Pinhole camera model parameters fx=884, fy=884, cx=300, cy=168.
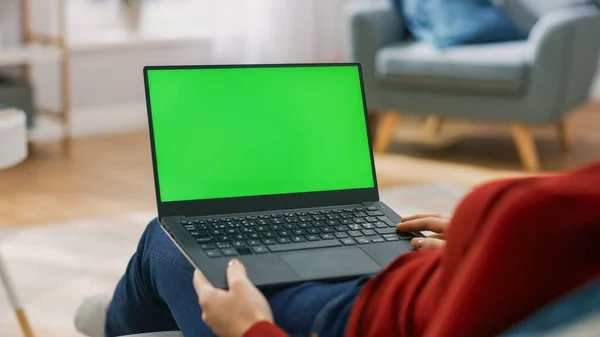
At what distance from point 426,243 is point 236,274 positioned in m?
0.24

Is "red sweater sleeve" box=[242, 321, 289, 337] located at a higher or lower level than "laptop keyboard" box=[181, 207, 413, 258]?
lower

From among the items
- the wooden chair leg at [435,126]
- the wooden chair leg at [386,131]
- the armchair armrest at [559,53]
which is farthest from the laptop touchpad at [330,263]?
the wooden chair leg at [435,126]

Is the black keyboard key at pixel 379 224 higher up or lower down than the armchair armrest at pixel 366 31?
higher up

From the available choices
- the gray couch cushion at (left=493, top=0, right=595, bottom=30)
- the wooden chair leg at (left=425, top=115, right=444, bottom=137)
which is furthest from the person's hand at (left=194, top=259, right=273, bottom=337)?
the wooden chair leg at (left=425, top=115, right=444, bottom=137)

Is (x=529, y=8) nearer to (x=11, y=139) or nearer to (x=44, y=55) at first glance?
(x=44, y=55)

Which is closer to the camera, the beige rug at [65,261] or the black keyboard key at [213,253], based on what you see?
the black keyboard key at [213,253]

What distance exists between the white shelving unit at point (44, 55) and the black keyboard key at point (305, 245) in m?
2.86

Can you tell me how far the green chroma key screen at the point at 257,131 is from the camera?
1050 mm

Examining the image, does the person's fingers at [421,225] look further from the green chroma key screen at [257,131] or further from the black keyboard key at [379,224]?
the green chroma key screen at [257,131]

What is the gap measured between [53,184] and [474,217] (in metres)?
2.71

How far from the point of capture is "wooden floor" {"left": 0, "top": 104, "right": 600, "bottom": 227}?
2.94 meters

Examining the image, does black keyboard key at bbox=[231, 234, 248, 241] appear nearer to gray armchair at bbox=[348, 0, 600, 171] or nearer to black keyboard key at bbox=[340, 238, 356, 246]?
black keyboard key at bbox=[340, 238, 356, 246]

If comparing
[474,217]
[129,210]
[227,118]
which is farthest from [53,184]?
[474,217]

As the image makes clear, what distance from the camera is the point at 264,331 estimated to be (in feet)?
2.55
